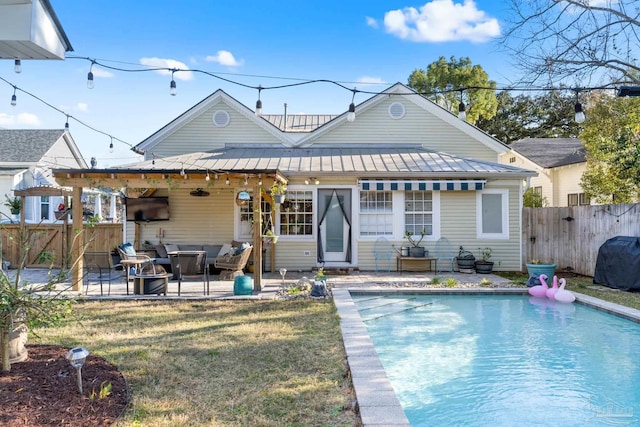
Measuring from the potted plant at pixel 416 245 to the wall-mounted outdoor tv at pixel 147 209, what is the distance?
23.0 feet

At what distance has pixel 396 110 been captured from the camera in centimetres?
1432

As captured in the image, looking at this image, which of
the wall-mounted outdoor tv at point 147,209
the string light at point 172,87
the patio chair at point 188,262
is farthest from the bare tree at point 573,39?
the wall-mounted outdoor tv at point 147,209

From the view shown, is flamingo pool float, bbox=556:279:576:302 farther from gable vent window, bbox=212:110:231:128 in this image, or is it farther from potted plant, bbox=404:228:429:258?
gable vent window, bbox=212:110:231:128

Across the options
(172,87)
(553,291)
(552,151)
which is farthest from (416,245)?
(552,151)

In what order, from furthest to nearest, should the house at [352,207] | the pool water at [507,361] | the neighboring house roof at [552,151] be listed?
the neighboring house roof at [552,151] < the house at [352,207] < the pool water at [507,361]

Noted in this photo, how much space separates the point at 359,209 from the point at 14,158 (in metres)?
17.2

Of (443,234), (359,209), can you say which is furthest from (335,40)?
(443,234)

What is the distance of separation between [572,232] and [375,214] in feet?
17.8

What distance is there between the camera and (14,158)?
64.2ft

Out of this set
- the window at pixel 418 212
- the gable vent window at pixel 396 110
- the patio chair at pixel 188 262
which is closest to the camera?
the patio chair at pixel 188 262

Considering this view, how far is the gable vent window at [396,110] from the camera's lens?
46.8 ft

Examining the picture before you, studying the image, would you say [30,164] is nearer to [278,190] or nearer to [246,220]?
[246,220]

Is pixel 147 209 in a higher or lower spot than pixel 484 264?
higher

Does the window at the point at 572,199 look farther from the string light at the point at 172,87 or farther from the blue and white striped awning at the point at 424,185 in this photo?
the string light at the point at 172,87
